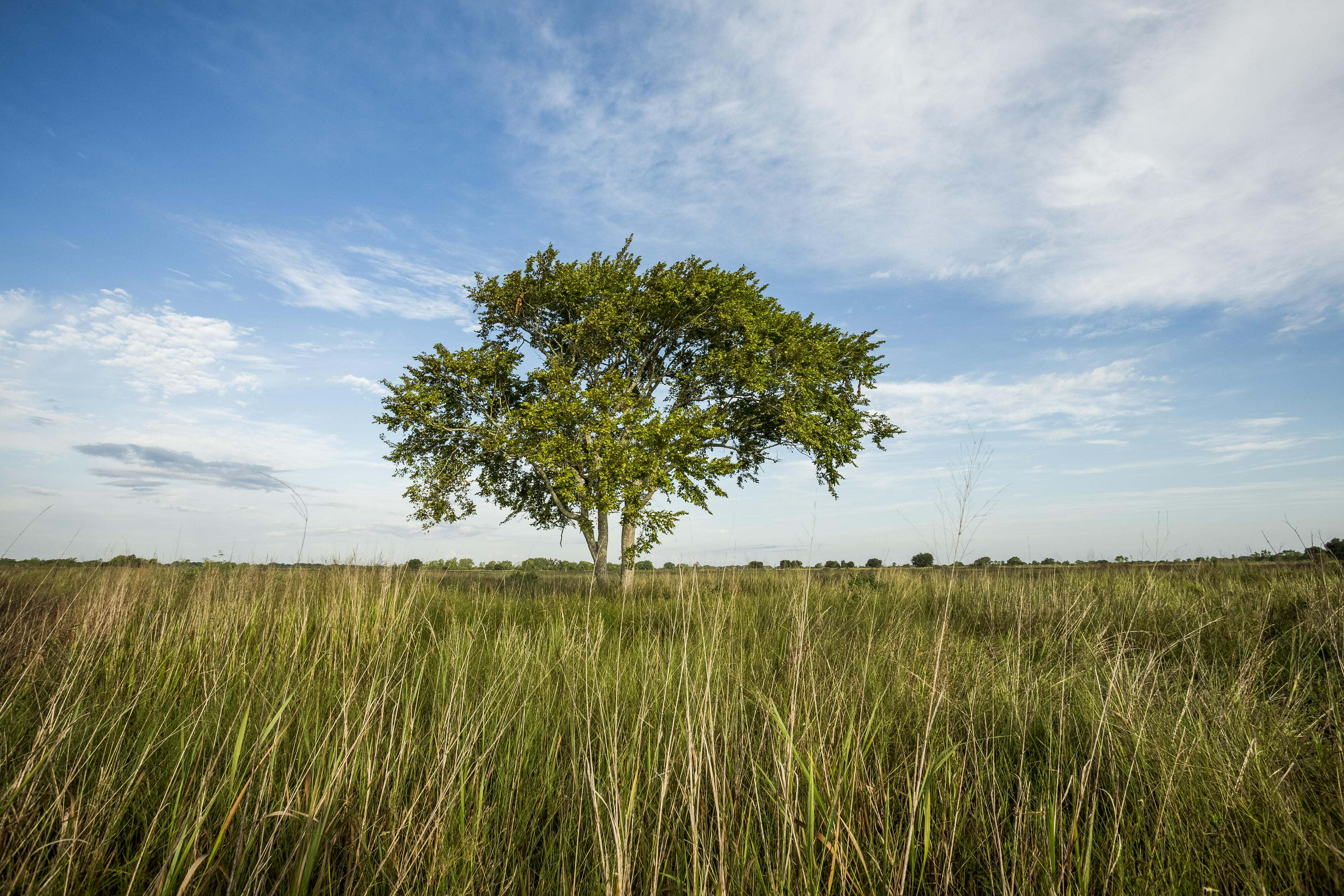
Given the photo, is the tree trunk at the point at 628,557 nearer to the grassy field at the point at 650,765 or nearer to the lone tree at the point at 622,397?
the lone tree at the point at 622,397

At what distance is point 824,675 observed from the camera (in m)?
3.53

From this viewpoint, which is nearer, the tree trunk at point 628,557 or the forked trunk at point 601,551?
the tree trunk at point 628,557

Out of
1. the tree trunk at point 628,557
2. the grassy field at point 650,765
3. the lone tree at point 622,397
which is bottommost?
the grassy field at point 650,765

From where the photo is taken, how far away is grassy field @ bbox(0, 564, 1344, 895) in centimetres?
173

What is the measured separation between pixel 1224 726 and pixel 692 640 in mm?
3456

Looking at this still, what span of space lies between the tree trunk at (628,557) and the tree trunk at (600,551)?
0.60 meters

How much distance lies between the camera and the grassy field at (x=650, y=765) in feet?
5.66

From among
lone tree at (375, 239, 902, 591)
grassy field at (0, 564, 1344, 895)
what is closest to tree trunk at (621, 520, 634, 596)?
lone tree at (375, 239, 902, 591)

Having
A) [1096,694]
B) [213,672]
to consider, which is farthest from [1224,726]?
[213,672]

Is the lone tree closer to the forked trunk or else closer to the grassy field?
the forked trunk

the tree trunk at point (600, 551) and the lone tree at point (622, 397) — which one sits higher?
the lone tree at point (622, 397)

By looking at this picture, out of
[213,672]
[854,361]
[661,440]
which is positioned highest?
[854,361]

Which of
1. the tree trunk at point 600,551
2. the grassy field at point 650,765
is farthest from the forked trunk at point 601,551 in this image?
the grassy field at point 650,765

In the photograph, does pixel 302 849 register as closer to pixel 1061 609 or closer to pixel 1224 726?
pixel 1224 726
